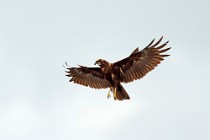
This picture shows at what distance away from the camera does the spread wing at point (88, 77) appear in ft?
96.0

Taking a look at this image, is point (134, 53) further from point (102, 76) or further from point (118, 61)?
point (102, 76)

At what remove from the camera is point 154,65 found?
88.9 ft

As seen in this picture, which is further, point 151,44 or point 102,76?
point 102,76

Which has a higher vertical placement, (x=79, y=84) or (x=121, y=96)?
(x=79, y=84)

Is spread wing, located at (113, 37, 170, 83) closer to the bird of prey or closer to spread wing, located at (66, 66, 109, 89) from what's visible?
the bird of prey

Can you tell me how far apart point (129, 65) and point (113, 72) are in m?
0.93

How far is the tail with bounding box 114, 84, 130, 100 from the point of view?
27484 mm

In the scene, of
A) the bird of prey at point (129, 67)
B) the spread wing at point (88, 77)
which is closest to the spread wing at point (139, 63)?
the bird of prey at point (129, 67)

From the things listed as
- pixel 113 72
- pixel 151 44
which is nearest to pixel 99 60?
pixel 113 72

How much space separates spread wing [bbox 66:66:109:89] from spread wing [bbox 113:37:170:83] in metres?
1.80

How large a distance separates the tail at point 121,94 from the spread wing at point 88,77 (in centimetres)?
157

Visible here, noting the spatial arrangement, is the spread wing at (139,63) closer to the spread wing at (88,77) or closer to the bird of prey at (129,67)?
the bird of prey at (129,67)

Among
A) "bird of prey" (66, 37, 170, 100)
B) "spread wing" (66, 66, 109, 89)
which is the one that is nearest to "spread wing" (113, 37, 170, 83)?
"bird of prey" (66, 37, 170, 100)

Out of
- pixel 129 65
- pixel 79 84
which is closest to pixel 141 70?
pixel 129 65
